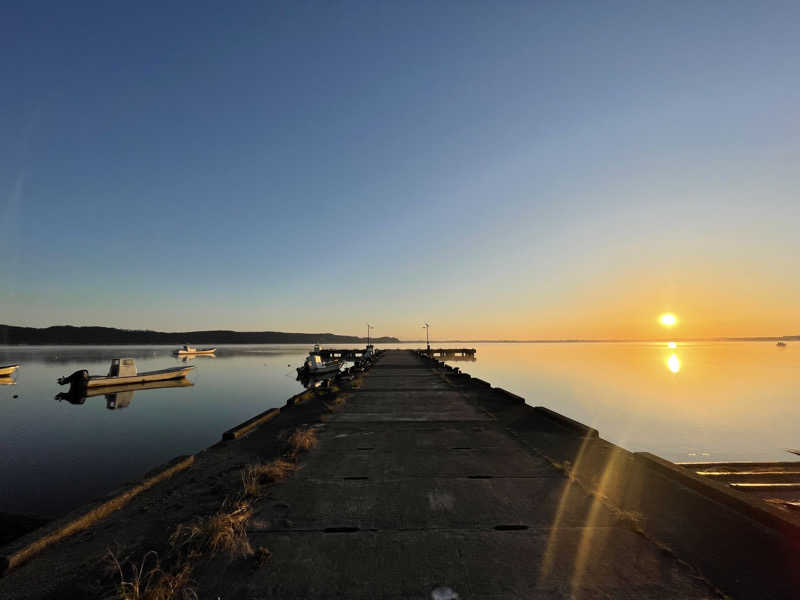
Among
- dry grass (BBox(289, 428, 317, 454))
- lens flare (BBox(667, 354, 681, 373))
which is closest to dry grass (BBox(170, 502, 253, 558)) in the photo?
dry grass (BBox(289, 428, 317, 454))

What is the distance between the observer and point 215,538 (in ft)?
14.5

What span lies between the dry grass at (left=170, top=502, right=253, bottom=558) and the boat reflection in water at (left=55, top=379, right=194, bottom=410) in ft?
89.8

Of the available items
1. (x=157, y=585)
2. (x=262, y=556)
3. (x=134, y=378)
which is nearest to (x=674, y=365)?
(x=262, y=556)

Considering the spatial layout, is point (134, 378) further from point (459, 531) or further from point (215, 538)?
point (459, 531)

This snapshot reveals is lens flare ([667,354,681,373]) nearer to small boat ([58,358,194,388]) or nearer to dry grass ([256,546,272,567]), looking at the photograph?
dry grass ([256,546,272,567])

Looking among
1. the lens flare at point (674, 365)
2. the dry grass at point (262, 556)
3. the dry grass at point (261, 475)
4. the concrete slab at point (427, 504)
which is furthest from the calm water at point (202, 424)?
the lens flare at point (674, 365)

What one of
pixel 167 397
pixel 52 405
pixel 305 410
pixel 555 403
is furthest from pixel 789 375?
pixel 52 405

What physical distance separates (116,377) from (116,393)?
2713mm

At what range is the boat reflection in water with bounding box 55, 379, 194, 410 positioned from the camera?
28.2m

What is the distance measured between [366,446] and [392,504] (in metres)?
3.51

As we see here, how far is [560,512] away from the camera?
212 inches

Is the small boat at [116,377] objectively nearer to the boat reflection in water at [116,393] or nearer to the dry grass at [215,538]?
the boat reflection in water at [116,393]

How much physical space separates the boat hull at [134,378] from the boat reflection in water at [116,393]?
0.32 metres

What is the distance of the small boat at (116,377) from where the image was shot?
31.3 metres
